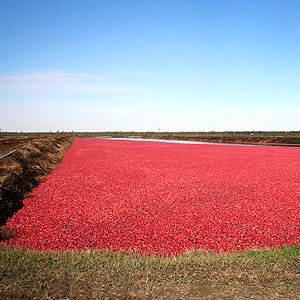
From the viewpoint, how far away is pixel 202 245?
23.6ft

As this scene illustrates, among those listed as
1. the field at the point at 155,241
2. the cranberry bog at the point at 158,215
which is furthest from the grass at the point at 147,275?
the cranberry bog at the point at 158,215

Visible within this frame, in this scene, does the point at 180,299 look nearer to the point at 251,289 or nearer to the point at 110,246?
the point at 251,289

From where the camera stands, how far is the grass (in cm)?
455

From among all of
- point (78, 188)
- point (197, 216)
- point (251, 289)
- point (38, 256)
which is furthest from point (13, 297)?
point (78, 188)

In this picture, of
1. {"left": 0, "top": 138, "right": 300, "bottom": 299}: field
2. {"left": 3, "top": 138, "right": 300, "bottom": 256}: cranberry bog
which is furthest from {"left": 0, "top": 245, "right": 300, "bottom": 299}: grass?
{"left": 3, "top": 138, "right": 300, "bottom": 256}: cranberry bog

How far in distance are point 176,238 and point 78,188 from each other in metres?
7.62

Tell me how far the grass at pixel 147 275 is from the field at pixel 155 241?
2cm

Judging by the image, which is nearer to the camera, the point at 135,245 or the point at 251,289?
the point at 251,289

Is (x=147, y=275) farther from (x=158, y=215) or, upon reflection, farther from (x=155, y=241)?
(x=158, y=215)

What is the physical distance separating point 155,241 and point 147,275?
2271 mm

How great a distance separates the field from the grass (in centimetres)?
2

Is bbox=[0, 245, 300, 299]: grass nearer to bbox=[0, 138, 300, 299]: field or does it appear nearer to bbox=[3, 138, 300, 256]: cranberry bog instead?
bbox=[0, 138, 300, 299]: field

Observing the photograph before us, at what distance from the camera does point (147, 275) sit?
17.0 feet

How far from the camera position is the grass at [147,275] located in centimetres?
455
